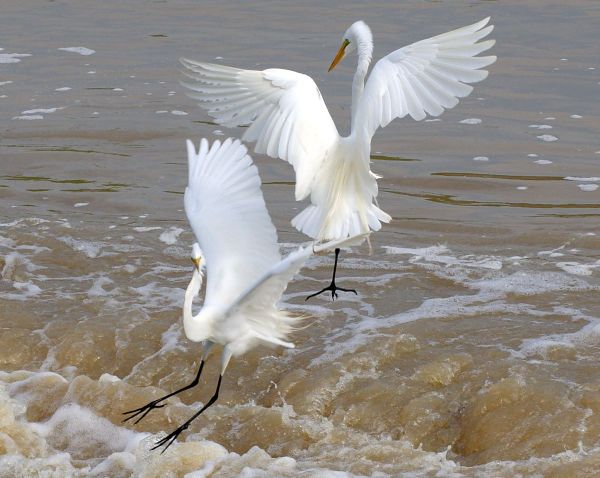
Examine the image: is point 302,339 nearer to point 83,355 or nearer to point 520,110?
point 83,355

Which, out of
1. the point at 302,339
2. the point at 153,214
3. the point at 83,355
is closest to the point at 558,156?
the point at 153,214

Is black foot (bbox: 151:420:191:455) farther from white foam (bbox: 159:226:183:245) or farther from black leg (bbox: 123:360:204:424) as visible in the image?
white foam (bbox: 159:226:183:245)

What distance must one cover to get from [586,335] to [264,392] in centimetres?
168

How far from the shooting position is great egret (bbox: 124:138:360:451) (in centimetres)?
490

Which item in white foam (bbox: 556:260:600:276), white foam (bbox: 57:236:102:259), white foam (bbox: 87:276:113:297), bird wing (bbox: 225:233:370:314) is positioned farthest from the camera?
white foam (bbox: 57:236:102:259)

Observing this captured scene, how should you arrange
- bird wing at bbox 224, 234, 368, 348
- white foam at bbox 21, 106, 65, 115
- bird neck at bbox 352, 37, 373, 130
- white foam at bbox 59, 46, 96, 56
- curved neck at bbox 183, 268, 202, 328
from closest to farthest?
bird wing at bbox 224, 234, 368, 348, curved neck at bbox 183, 268, 202, 328, bird neck at bbox 352, 37, 373, 130, white foam at bbox 21, 106, 65, 115, white foam at bbox 59, 46, 96, 56

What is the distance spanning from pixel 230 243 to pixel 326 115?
1256 mm

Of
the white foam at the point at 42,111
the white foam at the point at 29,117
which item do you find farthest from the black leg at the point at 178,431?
the white foam at the point at 42,111

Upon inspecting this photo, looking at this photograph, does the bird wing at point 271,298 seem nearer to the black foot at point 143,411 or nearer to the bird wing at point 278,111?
the black foot at point 143,411

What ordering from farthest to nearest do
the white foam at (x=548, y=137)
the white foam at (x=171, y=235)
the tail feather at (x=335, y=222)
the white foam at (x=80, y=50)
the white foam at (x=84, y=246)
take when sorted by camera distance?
the white foam at (x=80, y=50) → the white foam at (x=548, y=137) → the white foam at (x=171, y=235) → the white foam at (x=84, y=246) → the tail feather at (x=335, y=222)

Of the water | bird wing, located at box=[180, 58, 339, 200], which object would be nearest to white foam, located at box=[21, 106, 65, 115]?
the water

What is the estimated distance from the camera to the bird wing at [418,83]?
219 inches

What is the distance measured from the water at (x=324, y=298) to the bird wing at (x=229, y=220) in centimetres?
73

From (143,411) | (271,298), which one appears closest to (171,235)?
(143,411)
